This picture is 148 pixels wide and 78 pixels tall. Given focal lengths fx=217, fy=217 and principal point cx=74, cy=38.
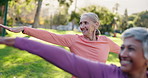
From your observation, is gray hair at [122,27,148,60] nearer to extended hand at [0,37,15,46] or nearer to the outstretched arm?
the outstretched arm

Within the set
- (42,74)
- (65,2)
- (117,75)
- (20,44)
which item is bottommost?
(42,74)

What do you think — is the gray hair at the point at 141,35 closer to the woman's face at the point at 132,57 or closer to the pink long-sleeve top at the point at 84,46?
the woman's face at the point at 132,57

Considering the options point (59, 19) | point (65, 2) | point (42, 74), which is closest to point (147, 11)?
point (59, 19)

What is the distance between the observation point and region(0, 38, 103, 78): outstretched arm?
1.31 meters

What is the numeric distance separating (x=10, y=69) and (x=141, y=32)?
6129mm

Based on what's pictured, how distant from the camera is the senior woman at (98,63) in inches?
51.8

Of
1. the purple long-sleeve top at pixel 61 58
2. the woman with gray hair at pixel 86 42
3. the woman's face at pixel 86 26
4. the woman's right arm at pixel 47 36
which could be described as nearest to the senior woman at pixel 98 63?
the purple long-sleeve top at pixel 61 58

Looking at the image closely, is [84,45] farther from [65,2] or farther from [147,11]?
[147,11]

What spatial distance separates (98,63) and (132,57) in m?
0.23

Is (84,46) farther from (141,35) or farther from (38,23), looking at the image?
(38,23)

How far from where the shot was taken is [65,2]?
985 inches

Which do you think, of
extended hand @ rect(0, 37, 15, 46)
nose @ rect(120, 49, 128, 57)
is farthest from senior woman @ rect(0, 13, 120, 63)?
nose @ rect(120, 49, 128, 57)

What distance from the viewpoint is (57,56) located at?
4.30 ft

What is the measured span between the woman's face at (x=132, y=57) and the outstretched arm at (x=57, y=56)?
259mm
